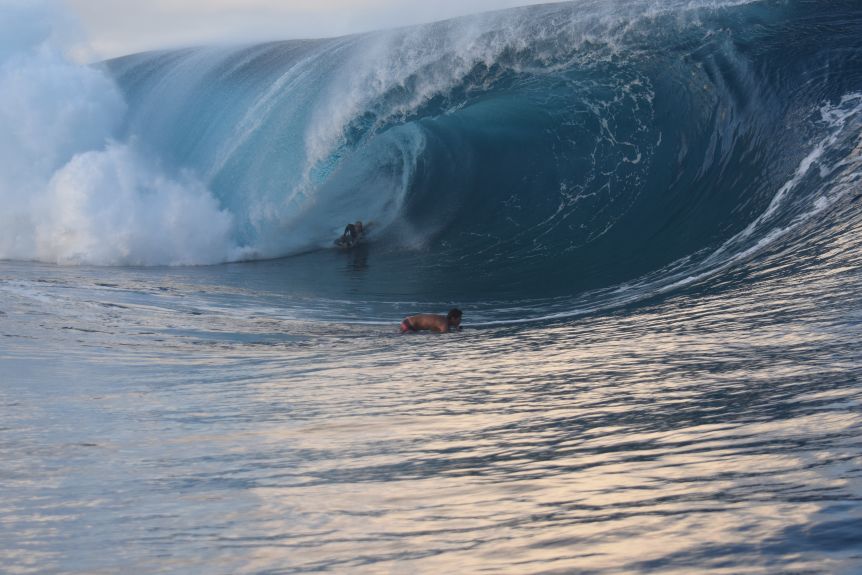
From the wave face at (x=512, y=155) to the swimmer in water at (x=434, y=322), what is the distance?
2.22 meters

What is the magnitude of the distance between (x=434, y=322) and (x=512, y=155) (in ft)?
22.1

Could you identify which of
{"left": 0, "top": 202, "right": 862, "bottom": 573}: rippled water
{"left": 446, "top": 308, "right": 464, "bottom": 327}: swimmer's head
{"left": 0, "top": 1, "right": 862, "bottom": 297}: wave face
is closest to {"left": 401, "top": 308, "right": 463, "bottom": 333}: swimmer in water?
{"left": 446, "top": 308, "right": 464, "bottom": 327}: swimmer's head

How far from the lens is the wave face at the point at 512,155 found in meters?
11.0

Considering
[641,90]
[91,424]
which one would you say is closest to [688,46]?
[641,90]

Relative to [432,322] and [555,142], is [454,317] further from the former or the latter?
[555,142]

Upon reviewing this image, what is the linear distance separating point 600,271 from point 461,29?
6.86m

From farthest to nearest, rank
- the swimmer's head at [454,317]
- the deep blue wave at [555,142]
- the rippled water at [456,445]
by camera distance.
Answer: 1. the deep blue wave at [555,142]
2. the swimmer's head at [454,317]
3. the rippled water at [456,445]

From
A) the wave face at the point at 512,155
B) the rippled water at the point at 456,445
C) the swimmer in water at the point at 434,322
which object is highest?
the wave face at the point at 512,155

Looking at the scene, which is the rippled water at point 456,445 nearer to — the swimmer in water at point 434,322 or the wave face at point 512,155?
the swimmer in water at point 434,322

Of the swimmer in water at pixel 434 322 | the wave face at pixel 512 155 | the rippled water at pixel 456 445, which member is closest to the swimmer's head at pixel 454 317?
the swimmer in water at pixel 434 322

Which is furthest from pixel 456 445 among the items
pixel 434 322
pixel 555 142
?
pixel 555 142

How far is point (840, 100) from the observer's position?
37.6 feet

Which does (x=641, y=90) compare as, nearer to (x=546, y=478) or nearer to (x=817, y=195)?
(x=817, y=195)

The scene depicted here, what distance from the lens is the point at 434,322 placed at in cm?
789
